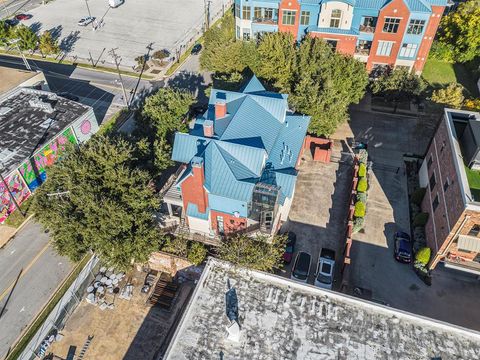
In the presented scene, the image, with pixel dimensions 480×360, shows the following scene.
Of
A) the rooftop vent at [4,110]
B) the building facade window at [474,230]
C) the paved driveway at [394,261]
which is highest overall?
the building facade window at [474,230]

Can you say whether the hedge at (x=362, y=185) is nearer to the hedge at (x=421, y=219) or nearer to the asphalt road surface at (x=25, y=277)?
the hedge at (x=421, y=219)

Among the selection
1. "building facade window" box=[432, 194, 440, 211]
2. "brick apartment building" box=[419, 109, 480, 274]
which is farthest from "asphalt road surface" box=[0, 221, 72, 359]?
"building facade window" box=[432, 194, 440, 211]

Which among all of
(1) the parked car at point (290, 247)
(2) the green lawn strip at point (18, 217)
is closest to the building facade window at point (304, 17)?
(1) the parked car at point (290, 247)

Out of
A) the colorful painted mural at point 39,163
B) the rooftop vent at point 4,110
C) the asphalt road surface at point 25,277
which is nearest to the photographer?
the asphalt road surface at point 25,277

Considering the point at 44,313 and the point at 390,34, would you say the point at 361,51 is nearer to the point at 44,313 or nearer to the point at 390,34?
the point at 390,34

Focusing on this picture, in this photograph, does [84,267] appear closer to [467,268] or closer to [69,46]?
[467,268]

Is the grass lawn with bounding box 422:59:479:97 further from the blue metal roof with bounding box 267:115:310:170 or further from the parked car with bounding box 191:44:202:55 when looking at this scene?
the parked car with bounding box 191:44:202:55
